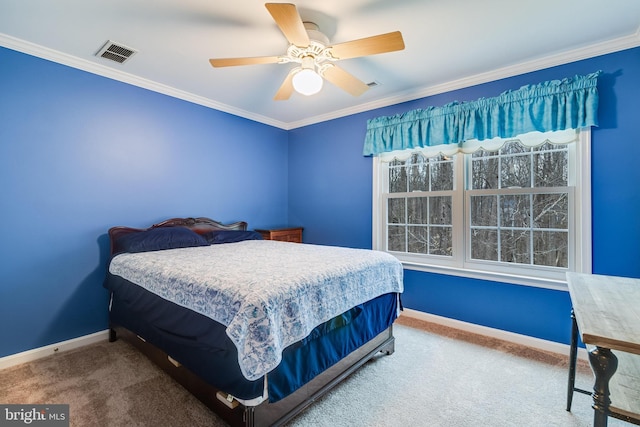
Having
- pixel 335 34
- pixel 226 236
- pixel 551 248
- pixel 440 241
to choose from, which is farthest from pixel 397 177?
pixel 226 236

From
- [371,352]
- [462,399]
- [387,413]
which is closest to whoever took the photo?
[387,413]

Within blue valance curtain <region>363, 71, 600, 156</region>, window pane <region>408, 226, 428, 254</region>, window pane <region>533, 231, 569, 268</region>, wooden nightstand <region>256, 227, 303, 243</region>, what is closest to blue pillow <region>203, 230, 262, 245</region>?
wooden nightstand <region>256, 227, 303, 243</region>

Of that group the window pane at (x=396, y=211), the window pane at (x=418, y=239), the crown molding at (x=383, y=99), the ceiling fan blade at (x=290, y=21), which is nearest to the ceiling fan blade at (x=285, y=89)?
the ceiling fan blade at (x=290, y=21)

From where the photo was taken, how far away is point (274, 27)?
2.11 m

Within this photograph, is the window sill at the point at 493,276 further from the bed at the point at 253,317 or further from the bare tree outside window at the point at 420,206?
the bed at the point at 253,317

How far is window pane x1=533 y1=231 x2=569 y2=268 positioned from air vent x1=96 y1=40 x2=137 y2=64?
4.01 meters

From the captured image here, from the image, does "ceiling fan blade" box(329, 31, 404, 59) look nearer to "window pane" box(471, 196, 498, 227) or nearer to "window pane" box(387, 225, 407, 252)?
"window pane" box(471, 196, 498, 227)

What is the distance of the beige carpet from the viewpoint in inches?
67.5

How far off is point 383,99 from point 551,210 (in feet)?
6.93

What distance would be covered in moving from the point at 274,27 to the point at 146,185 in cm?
208

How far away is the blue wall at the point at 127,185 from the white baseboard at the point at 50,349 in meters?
0.05

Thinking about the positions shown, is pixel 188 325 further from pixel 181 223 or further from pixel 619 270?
pixel 619 270

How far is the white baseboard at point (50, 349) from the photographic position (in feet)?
7.56

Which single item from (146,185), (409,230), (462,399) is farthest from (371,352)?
(146,185)
